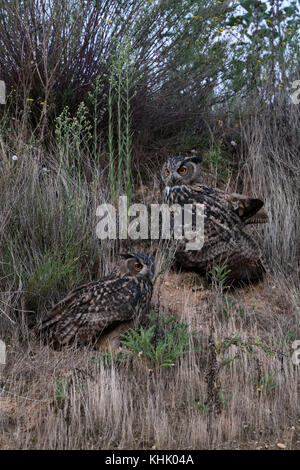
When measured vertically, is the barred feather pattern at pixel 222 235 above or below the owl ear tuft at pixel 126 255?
above

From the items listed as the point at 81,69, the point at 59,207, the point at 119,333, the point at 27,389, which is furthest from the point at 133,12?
the point at 27,389

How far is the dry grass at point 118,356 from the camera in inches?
112

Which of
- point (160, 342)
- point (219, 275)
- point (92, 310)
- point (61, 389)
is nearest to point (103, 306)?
point (92, 310)

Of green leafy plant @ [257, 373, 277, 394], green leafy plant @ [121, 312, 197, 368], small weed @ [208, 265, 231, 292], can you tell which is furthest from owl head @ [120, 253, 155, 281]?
green leafy plant @ [257, 373, 277, 394]

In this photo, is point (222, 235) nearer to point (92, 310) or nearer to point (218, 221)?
point (218, 221)

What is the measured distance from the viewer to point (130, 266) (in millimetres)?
3830

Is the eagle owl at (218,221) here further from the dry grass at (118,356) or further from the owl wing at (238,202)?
the dry grass at (118,356)

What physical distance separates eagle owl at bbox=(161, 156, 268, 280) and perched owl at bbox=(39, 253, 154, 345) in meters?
0.80

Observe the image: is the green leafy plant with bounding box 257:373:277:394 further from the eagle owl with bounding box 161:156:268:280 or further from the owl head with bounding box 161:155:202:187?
the owl head with bounding box 161:155:202:187

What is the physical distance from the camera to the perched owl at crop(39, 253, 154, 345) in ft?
11.8

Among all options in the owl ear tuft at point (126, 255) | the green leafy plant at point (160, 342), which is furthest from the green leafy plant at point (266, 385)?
the owl ear tuft at point (126, 255)

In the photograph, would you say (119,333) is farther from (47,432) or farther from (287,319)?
(287,319)

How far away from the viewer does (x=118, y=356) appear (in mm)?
3428

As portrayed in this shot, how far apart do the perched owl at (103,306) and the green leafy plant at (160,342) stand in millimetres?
160
